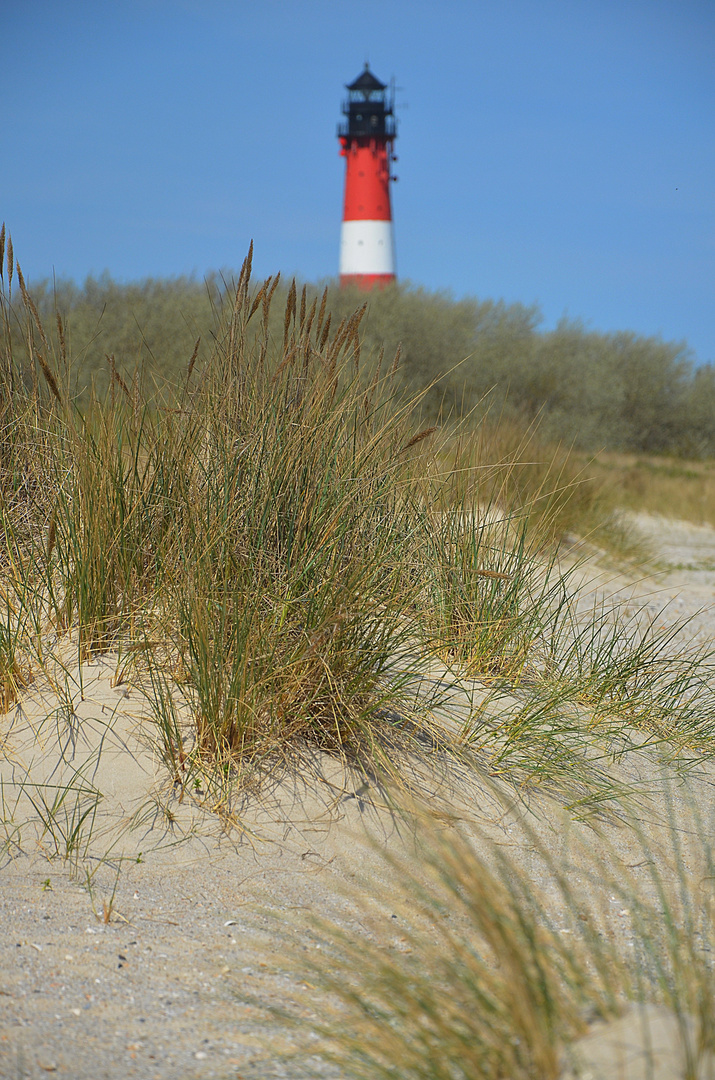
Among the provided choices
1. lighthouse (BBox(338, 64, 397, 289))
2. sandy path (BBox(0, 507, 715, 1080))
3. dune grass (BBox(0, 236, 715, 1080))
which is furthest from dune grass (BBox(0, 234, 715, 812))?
lighthouse (BBox(338, 64, 397, 289))

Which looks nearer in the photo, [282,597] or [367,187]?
[282,597]

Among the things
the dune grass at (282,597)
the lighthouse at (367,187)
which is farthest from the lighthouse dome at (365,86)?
the dune grass at (282,597)

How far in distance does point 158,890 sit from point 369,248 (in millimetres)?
22100

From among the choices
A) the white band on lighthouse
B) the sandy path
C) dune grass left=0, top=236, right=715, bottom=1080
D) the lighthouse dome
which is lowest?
the sandy path

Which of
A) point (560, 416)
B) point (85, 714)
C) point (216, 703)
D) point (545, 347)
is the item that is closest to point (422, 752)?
point (216, 703)

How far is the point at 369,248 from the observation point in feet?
73.4

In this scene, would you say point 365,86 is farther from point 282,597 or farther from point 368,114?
point 282,597

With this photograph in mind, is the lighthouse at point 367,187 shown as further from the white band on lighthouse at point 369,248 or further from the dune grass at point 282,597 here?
the dune grass at point 282,597

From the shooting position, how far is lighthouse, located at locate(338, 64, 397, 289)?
73.3 feet

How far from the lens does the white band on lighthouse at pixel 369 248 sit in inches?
875

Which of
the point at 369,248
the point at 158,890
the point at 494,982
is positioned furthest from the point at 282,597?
the point at 369,248

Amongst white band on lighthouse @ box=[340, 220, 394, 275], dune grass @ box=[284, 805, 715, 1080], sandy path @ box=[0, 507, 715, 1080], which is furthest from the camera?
white band on lighthouse @ box=[340, 220, 394, 275]

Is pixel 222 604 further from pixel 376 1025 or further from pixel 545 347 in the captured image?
pixel 545 347

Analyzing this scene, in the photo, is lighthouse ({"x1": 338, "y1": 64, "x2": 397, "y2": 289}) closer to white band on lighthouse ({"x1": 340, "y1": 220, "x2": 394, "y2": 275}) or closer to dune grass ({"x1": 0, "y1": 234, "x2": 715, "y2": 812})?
white band on lighthouse ({"x1": 340, "y1": 220, "x2": 394, "y2": 275})
